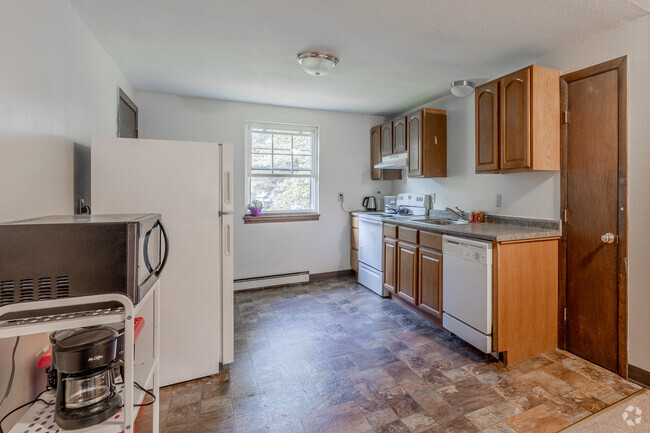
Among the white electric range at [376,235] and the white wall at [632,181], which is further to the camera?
the white electric range at [376,235]

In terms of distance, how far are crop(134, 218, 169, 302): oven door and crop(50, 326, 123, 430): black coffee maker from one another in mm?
201

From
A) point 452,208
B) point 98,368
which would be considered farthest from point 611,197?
point 98,368

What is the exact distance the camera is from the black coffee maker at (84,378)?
1018 mm

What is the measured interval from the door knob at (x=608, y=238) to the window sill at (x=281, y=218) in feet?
10.2

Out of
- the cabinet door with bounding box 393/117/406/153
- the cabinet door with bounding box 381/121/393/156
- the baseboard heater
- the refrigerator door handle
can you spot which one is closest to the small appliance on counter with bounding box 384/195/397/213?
the cabinet door with bounding box 381/121/393/156

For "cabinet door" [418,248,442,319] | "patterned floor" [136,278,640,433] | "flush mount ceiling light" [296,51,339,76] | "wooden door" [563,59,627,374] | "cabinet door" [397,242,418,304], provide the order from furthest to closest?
"cabinet door" [397,242,418,304] < "cabinet door" [418,248,442,319] < "flush mount ceiling light" [296,51,339,76] < "wooden door" [563,59,627,374] < "patterned floor" [136,278,640,433]

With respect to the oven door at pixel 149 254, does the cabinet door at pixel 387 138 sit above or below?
above

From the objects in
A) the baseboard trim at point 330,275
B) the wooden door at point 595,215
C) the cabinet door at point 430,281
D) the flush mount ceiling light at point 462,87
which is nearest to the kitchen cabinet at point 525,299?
the wooden door at point 595,215

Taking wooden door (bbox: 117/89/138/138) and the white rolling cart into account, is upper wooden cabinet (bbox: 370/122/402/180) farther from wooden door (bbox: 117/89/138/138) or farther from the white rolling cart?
the white rolling cart

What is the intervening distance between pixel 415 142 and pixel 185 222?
8.99 ft

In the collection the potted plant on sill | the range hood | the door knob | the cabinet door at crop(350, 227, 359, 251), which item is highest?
the range hood

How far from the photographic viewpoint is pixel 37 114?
61.0 inches

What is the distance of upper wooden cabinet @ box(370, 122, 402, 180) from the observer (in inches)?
179

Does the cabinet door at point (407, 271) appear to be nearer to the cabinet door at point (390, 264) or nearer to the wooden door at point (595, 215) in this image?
the cabinet door at point (390, 264)
